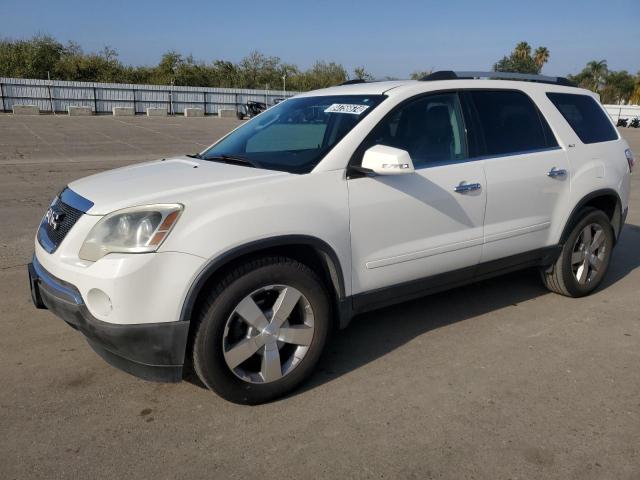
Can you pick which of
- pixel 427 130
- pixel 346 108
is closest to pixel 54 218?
pixel 346 108

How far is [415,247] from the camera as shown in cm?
357

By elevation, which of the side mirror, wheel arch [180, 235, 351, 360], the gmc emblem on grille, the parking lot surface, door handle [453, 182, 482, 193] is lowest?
the parking lot surface

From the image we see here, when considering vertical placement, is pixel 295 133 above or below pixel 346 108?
below

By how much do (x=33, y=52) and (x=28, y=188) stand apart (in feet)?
152

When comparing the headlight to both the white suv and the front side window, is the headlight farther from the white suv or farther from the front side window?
the front side window

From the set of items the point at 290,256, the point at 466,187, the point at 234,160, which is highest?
the point at 234,160

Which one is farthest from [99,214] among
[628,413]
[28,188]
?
[28,188]

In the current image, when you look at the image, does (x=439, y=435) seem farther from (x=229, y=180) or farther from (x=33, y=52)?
(x=33, y=52)

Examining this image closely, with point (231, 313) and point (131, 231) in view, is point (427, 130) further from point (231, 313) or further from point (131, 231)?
point (131, 231)

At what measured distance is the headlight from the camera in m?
2.71

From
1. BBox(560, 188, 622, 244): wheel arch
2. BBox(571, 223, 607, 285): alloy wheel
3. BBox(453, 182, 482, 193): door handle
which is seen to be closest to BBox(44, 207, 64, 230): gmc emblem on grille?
BBox(453, 182, 482, 193): door handle

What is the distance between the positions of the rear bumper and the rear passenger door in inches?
89.0

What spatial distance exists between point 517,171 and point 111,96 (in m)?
39.6

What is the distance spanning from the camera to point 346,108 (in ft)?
12.1
